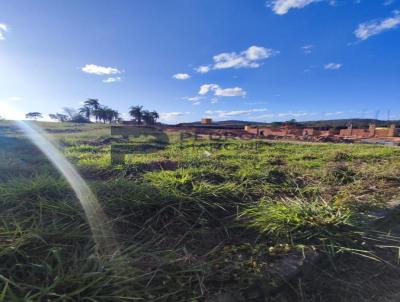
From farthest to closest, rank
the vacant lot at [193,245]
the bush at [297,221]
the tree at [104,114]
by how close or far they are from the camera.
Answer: the tree at [104,114]
the bush at [297,221]
the vacant lot at [193,245]

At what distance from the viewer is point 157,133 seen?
12.4m

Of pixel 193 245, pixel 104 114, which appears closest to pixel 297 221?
pixel 193 245

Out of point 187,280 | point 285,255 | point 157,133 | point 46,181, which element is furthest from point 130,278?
point 157,133

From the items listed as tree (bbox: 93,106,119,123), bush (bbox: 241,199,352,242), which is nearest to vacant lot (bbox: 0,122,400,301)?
bush (bbox: 241,199,352,242)

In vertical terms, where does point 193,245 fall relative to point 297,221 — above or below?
below

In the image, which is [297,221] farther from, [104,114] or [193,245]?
[104,114]

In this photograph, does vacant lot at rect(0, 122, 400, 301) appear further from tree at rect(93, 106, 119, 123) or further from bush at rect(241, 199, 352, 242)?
tree at rect(93, 106, 119, 123)

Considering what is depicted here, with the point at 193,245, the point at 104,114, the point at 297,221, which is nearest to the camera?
the point at 193,245

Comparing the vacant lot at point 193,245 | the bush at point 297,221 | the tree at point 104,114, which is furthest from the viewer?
the tree at point 104,114

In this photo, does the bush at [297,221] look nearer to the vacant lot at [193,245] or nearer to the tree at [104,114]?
the vacant lot at [193,245]

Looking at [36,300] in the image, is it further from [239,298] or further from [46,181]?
[46,181]

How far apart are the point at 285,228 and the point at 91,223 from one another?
161cm

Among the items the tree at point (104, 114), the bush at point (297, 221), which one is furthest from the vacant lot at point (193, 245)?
the tree at point (104, 114)

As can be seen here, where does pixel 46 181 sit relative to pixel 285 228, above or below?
above
